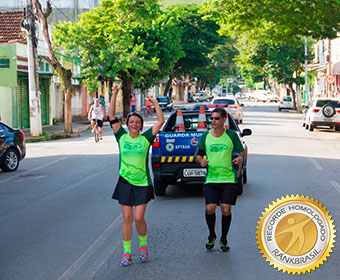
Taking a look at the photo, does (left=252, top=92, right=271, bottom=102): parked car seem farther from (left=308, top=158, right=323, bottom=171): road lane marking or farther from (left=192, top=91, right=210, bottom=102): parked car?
(left=308, top=158, right=323, bottom=171): road lane marking

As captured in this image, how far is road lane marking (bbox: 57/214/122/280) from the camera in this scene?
6.39 meters

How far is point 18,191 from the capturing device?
12.8m

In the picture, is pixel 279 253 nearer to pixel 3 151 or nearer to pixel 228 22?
pixel 3 151

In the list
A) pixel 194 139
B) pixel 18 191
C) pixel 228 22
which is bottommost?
pixel 18 191

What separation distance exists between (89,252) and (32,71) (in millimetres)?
21244

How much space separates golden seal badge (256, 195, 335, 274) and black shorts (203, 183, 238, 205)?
3.76 ft

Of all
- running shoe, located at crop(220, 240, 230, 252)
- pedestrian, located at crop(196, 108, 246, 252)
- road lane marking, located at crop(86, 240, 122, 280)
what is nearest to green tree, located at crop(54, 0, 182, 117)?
road lane marking, located at crop(86, 240, 122, 280)

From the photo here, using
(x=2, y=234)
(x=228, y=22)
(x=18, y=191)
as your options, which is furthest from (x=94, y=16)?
(x=2, y=234)

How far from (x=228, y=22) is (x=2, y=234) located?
18994mm

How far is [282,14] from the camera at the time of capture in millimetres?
23938

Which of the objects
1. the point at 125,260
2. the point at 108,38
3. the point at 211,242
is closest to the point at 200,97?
the point at 108,38

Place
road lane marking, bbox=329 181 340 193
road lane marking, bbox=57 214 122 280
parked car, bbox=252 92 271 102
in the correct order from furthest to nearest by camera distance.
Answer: parked car, bbox=252 92 271 102, road lane marking, bbox=329 181 340 193, road lane marking, bbox=57 214 122 280

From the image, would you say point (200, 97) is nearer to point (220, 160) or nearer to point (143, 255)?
point (220, 160)

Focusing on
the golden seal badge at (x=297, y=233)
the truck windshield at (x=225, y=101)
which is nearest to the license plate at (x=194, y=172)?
the golden seal badge at (x=297, y=233)
